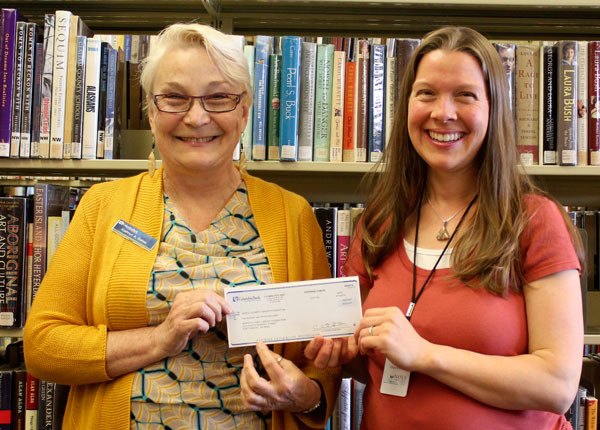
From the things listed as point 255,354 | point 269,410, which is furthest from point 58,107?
point 269,410

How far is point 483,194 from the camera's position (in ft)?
4.28

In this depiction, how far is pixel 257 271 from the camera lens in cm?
143

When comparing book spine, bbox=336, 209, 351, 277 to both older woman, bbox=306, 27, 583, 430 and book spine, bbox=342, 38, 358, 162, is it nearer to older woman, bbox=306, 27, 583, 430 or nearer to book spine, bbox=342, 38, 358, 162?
book spine, bbox=342, 38, 358, 162

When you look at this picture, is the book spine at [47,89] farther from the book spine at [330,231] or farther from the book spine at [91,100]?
the book spine at [330,231]

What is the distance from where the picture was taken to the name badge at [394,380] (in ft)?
4.10

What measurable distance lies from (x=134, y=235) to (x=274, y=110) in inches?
22.9

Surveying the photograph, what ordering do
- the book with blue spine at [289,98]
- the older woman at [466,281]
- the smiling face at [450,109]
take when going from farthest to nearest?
the book with blue spine at [289,98] < the smiling face at [450,109] < the older woman at [466,281]

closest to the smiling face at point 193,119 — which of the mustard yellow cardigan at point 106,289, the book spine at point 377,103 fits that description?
the mustard yellow cardigan at point 106,289

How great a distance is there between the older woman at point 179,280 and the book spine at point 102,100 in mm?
270

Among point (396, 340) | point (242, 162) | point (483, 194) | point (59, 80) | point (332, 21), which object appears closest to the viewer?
point (396, 340)

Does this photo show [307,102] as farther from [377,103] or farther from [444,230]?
[444,230]

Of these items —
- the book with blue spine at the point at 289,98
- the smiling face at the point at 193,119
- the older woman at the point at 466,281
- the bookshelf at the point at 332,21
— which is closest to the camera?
the older woman at the point at 466,281

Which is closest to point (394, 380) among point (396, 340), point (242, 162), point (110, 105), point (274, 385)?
point (396, 340)

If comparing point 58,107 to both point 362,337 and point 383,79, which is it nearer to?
point 383,79
